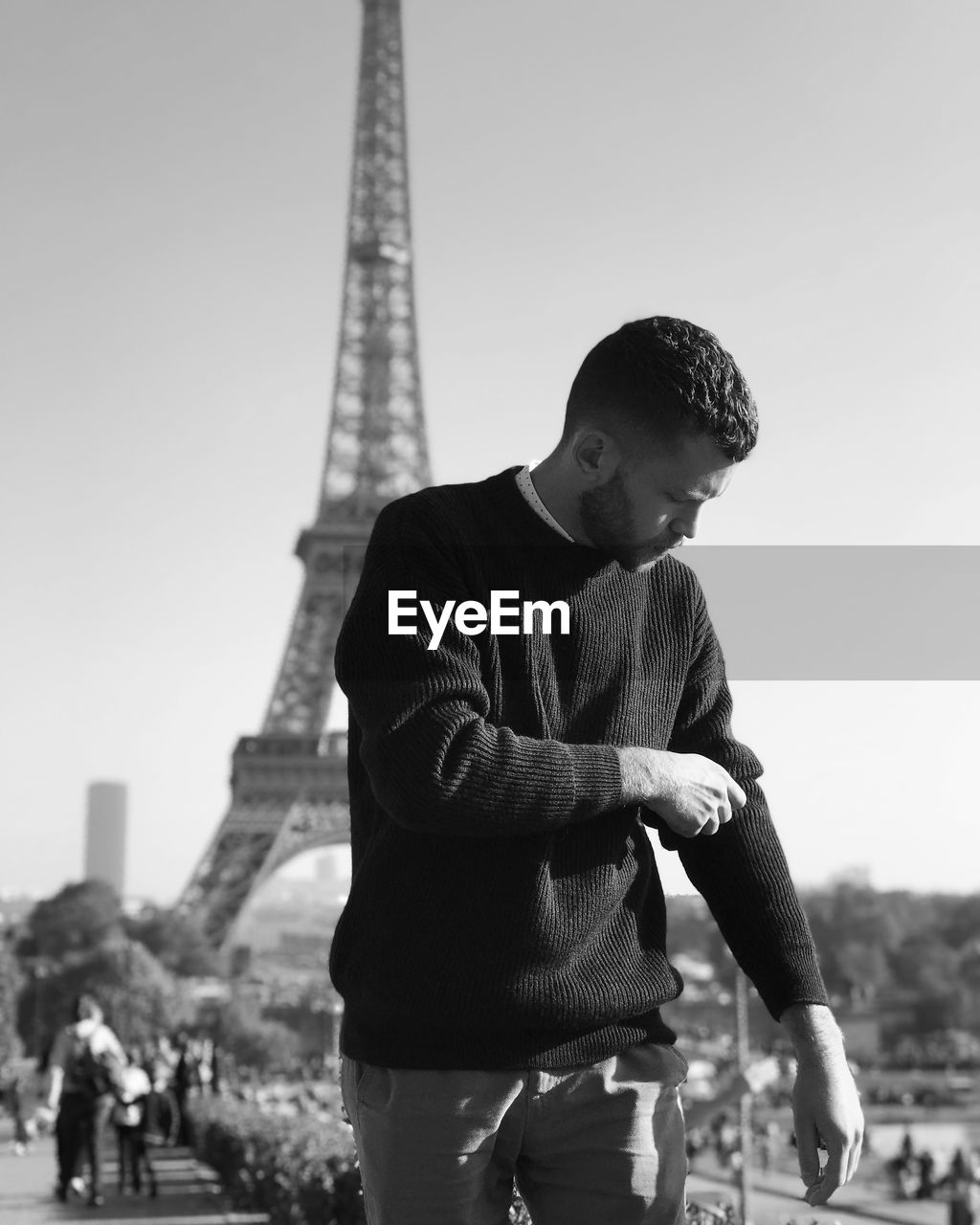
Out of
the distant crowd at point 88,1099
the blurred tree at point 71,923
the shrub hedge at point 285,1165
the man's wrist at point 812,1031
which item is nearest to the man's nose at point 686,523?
the man's wrist at point 812,1031

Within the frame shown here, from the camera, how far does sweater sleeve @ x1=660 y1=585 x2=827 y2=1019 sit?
2.41 m

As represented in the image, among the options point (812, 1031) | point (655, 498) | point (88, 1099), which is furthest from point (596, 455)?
point (88, 1099)

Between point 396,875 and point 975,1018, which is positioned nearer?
point 396,875

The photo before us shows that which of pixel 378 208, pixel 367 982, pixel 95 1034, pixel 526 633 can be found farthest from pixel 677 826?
pixel 378 208

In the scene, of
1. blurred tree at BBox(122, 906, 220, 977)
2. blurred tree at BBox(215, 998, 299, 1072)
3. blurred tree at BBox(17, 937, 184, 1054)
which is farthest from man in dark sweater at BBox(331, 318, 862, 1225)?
blurred tree at BBox(215, 998, 299, 1072)

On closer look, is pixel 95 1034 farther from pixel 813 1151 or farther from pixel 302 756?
pixel 302 756

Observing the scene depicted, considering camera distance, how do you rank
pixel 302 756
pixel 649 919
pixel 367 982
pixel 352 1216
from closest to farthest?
pixel 367 982
pixel 649 919
pixel 352 1216
pixel 302 756

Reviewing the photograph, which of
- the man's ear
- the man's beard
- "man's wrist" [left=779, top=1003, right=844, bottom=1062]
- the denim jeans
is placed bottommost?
the denim jeans

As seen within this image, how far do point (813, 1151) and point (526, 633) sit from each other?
0.86 meters

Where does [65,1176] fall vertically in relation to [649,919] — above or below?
Answer: below

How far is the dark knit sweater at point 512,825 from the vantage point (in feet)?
6.85

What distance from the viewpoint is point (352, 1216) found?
7.23m

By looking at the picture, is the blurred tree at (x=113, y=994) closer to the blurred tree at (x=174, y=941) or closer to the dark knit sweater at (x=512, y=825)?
the blurred tree at (x=174, y=941)

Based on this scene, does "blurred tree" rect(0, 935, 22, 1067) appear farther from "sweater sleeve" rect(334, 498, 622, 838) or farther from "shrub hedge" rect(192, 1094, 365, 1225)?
"sweater sleeve" rect(334, 498, 622, 838)
